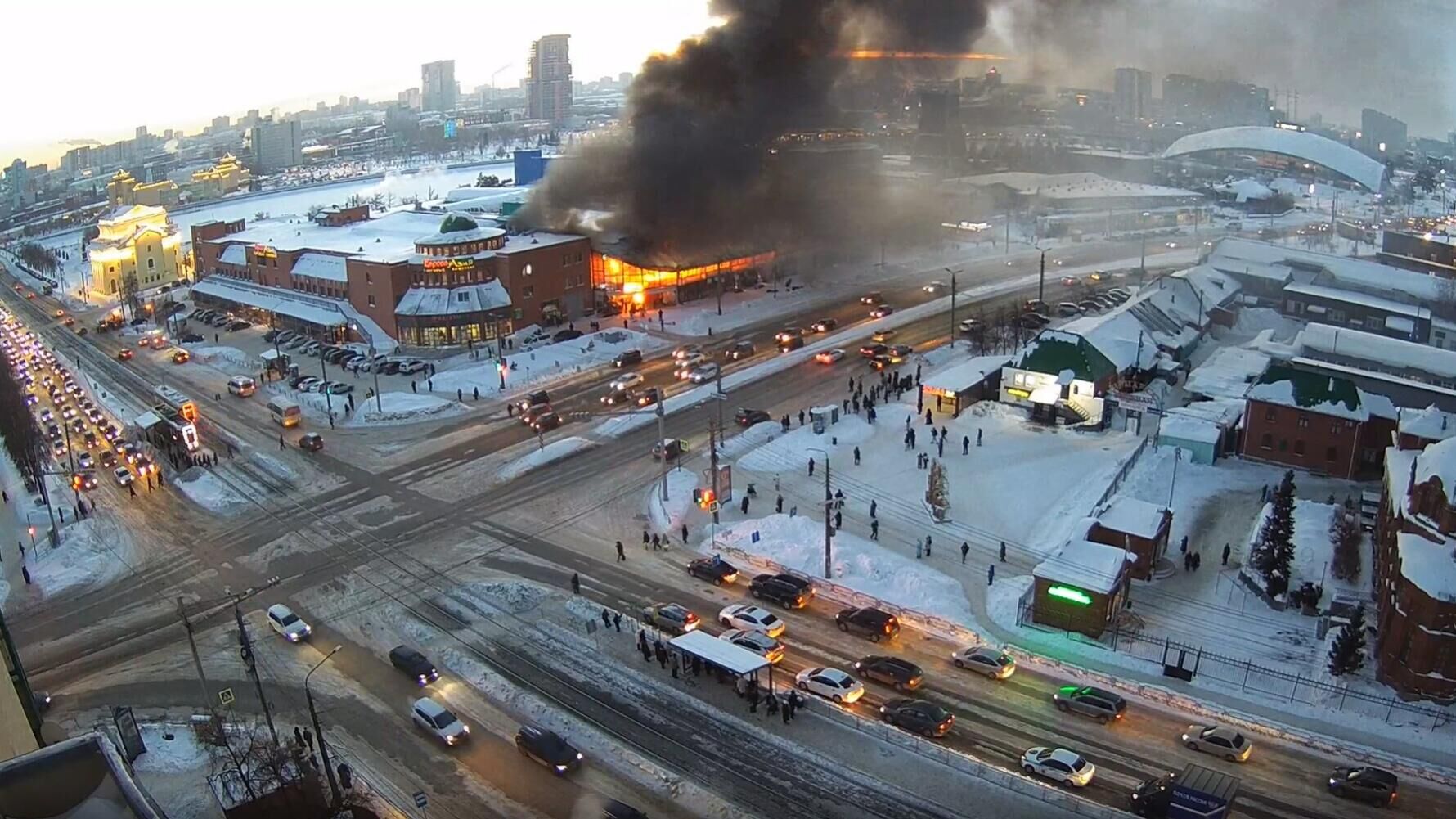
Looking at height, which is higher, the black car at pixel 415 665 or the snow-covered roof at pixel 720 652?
the snow-covered roof at pixel 720 652

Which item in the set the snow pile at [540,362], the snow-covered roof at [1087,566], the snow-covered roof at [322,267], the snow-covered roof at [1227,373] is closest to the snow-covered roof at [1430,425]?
the snow-covered roof at [1227,373]

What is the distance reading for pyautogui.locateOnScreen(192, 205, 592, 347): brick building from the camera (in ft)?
165

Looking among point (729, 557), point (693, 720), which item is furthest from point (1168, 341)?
point (693, 720)

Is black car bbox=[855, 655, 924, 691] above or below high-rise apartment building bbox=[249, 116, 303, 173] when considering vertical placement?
below

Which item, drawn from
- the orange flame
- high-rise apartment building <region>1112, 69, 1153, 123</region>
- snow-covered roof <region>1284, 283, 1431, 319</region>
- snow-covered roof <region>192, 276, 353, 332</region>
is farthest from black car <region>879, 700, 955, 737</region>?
high-rise apartment building <region>1112, 69, 1153, 123</region>

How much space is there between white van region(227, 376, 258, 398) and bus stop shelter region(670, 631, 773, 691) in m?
30.5

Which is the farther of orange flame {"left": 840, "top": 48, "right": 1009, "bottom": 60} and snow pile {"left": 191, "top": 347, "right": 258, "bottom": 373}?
orange flame {"left": 840, "top": 48, "right": 1009, "bottom": 60}

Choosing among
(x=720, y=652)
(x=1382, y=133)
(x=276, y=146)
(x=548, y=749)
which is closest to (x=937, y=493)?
(x=720, y=652)

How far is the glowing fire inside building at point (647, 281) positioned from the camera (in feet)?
185

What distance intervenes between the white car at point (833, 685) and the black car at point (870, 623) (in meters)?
1.86

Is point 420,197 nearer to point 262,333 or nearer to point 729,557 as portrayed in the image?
point 262,333

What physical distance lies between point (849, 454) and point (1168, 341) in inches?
699

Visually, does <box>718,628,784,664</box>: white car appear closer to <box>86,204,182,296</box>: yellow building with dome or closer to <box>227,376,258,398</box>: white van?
<box>227,376,258,398</box>: white van

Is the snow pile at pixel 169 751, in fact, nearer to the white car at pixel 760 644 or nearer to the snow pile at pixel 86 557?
the snow pile at pixel 86 557
